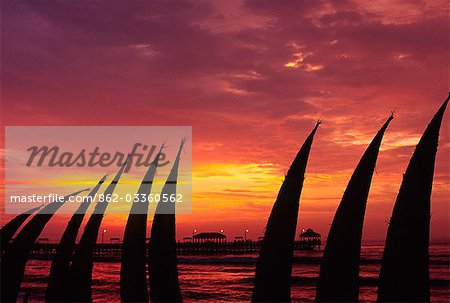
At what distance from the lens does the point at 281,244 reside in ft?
32.8

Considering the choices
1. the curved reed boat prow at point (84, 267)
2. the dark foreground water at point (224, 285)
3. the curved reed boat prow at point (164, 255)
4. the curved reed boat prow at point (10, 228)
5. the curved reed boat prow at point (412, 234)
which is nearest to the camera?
the curved reed boat prow at point (412, 234)

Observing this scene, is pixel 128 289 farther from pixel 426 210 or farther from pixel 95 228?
pixel 426 210

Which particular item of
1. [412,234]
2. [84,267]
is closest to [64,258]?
[84,267]

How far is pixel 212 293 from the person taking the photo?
51562 mm

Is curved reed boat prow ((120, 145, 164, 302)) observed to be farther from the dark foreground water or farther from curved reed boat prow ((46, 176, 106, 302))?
the dark foreground water

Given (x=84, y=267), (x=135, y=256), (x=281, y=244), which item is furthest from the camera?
(x=84, y=267)

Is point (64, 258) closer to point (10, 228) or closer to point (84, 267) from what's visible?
point (84, 267)

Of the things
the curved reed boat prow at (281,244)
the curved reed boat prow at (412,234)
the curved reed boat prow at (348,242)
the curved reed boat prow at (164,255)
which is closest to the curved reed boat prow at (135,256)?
the curved reed boat prow at (164,255)

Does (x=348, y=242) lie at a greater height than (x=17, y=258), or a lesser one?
greater

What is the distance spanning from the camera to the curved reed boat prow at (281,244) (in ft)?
32.4

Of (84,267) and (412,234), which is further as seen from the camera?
(84,267)

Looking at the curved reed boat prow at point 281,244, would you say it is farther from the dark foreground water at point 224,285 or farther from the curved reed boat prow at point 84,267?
the dark foreground water at point 224,285

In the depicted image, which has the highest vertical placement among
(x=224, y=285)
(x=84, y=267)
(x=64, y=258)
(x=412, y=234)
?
(x=412, y=234)

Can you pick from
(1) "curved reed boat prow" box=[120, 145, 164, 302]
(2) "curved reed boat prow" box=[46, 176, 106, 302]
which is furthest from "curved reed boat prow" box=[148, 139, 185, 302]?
(2) "curved reed boat prow" box=[46, 176, 106, 302]
